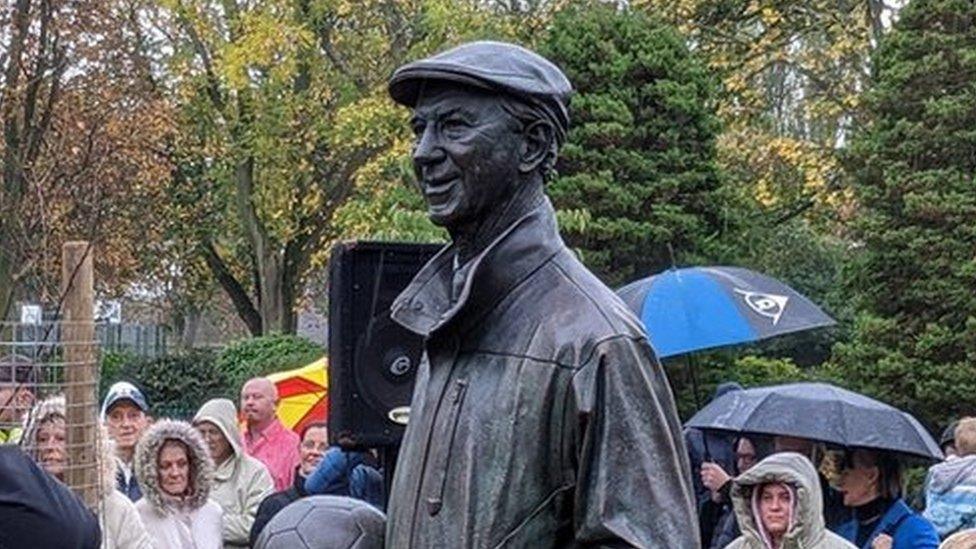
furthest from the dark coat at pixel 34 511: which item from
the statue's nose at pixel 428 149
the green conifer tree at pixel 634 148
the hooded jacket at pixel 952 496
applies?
the green conifer tree at pixel 634 148

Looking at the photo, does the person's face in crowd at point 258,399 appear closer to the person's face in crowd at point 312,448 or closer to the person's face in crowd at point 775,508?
the person's face in crowd at point 312,448

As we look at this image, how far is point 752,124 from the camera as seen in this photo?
22906 millimetres

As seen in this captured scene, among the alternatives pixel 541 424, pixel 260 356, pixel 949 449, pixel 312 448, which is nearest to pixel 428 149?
pixel 541 424

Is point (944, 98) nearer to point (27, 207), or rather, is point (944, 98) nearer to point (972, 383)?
point (972, 383)

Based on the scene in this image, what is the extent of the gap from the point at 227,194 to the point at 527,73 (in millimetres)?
34342

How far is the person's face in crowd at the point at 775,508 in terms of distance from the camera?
7.21 metres

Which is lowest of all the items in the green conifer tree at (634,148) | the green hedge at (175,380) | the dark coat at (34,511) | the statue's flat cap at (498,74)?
the green hedge at (175,380)

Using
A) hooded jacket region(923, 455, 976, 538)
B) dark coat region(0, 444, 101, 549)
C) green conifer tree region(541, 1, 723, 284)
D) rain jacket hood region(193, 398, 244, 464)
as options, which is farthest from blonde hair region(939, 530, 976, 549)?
green conifer tree region(541, 1, 723, 284)

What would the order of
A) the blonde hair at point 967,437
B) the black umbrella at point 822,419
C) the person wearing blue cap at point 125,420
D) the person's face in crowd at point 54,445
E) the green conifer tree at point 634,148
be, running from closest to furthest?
the person's face in crowd at point 54,445 < the black umbrella at point 822,419 < the person wearing blue cap at point 125,420 < the blonde hair at point 967,437 < the green conifer tree at point 634,148

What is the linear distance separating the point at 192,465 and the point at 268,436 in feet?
7.52

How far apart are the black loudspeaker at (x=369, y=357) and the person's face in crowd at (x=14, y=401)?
127cm

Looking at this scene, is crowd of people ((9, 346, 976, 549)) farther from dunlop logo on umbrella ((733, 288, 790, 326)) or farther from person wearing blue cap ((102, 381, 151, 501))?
dunlop logo on umbrella ((733, 288, 790, 326))

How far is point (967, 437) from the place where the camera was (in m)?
9.70

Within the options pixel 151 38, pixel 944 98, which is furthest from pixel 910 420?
pixel 151 38
